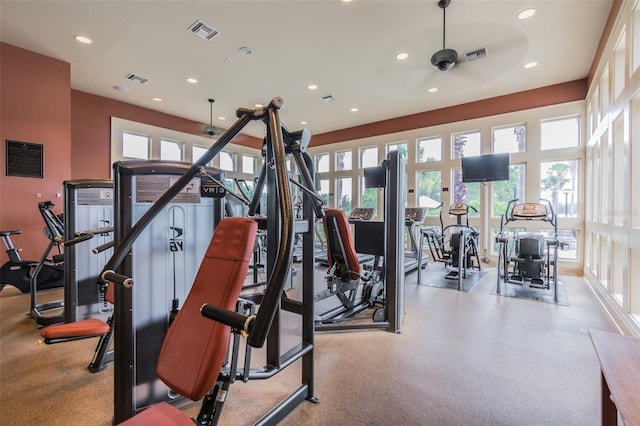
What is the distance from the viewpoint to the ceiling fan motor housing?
358 centimetres

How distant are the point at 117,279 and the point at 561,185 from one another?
7.76 m

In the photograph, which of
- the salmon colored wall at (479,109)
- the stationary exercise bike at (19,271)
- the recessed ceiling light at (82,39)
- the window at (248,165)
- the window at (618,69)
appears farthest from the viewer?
the window at (248,165)

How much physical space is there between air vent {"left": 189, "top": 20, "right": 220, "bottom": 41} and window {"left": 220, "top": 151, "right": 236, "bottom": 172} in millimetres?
5253

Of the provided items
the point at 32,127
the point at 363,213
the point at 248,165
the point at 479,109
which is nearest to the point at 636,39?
the point at 479,109

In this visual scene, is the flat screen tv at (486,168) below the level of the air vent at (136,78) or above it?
below

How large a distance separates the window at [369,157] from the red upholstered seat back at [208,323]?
8.04 meters

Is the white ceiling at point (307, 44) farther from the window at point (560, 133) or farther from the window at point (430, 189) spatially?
the window at point (430, 189)

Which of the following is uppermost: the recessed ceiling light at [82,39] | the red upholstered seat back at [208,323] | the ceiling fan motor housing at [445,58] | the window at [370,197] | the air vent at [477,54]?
the recessed ceiling light at [82,39]

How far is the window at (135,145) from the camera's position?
716 cm

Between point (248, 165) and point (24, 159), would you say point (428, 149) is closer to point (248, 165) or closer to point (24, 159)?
Result: point (248, 165)

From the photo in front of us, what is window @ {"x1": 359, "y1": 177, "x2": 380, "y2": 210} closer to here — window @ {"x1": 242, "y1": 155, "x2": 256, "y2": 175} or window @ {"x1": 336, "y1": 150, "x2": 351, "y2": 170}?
window @ {"x1": 336, "y1": 150, "x2": 351, "y2": 170}

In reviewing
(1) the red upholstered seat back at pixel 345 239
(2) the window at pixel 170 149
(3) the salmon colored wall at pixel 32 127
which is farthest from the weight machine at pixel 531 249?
(2) the window at pixel 170 149

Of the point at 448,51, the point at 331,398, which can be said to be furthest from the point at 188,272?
the point at 448,51

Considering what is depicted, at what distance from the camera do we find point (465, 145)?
23.9 feet
